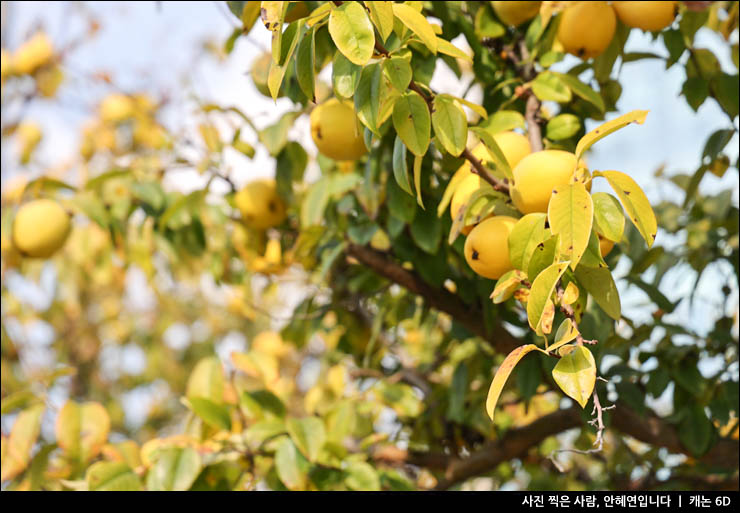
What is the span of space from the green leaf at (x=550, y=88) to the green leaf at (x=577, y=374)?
16.6 inches

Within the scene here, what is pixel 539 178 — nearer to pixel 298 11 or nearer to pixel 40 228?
pixel 298 11

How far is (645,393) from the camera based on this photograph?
1190 millimetres

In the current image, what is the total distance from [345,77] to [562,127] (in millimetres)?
364

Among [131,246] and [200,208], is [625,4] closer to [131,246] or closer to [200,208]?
[200,208]

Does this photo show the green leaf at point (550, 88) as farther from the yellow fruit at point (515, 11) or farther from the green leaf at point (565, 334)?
the green leaf at point (565, 334)

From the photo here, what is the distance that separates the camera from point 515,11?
1.02 metres

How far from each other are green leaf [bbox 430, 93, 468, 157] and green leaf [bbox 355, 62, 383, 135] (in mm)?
58

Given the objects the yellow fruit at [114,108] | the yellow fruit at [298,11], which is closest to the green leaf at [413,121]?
the yellow fruit at [298,11]

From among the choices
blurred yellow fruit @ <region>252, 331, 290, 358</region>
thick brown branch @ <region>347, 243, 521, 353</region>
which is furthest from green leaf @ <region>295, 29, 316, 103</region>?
blurred yellow fruit @ <region>252, 331, 290, 358</region>

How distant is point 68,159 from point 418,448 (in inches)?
102

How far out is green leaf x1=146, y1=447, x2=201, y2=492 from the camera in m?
1.03

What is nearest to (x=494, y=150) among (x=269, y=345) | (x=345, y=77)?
(x=345, y=77)
